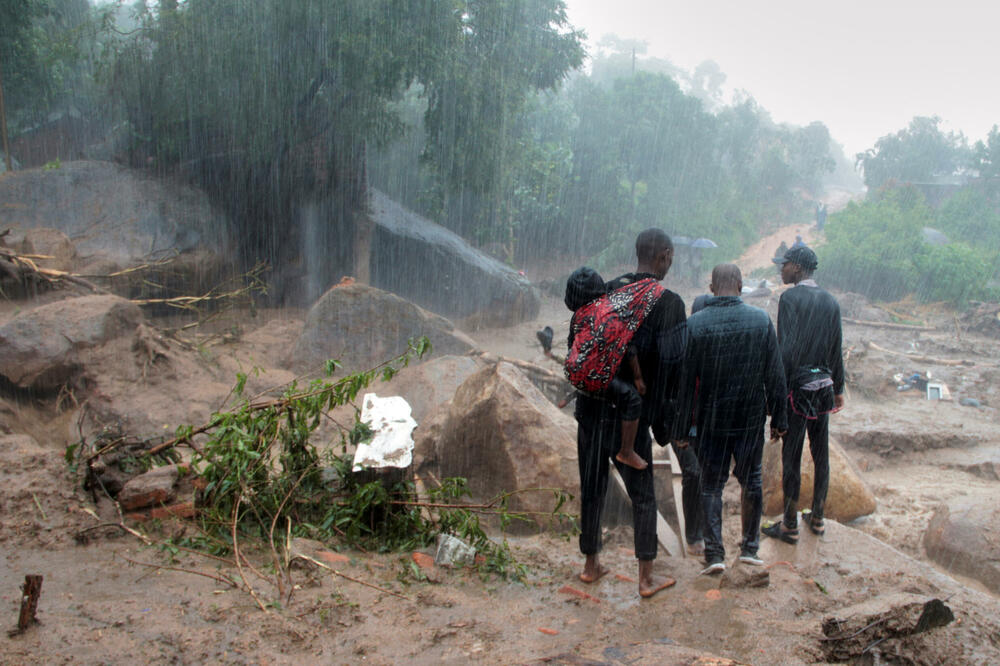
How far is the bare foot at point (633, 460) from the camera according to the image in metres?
2.71

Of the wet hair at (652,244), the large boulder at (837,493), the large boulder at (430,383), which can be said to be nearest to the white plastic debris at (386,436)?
the wet hair at (652,244)

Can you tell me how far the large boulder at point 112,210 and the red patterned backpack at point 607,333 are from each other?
8.54 meters

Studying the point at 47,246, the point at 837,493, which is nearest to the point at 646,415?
the point at 837,493

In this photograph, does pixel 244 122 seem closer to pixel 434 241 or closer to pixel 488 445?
pixel 434 241

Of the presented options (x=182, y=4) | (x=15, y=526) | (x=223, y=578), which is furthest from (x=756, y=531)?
(x=182, y=4)

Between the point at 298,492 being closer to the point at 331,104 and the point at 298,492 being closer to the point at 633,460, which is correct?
the point at 633,460

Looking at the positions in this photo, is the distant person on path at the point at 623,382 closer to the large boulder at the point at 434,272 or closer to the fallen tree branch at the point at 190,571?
the fallen tree branch at the point at 190,571

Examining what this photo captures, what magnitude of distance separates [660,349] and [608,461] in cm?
58

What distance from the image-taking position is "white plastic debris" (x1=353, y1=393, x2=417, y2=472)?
11.1ft

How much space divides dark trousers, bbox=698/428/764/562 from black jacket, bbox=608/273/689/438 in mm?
478

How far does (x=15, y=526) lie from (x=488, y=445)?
2538 millimetres

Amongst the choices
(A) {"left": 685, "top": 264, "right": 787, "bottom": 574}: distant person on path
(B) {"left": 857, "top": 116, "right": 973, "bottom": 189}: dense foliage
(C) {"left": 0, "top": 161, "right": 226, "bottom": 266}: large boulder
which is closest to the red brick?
(A) {"left": 685, "top": 264, "right": 787, "bottom": 574}: distant person on path

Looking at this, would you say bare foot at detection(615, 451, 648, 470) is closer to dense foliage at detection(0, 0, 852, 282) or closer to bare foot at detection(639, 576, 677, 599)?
bare foot at detection(639, 576, 677, 599)

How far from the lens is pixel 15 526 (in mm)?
2861
